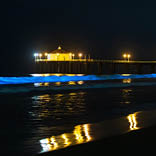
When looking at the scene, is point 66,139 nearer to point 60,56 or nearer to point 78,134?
point 78,134

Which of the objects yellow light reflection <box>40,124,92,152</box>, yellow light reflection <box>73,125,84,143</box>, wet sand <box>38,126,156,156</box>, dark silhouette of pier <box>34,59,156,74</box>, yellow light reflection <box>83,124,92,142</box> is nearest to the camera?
wet sand <box>38,126,156,156</box>

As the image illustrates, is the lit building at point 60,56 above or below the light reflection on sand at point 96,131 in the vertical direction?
above

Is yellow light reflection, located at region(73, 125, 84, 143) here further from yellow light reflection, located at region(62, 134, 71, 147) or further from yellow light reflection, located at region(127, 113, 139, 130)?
yellow light reflection, located at region(127, 113, 139, 130)

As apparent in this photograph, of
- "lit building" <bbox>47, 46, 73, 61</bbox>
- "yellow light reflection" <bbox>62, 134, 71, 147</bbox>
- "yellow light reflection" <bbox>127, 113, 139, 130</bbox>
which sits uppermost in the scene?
"lit building" <bbox>47, 46, 73, 61</bbox>

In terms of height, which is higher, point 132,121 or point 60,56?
point 60,56

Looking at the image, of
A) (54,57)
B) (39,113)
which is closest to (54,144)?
(39,113)

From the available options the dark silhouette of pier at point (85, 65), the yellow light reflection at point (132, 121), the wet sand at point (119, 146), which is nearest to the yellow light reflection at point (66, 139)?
the wet sand at point (119, 146)

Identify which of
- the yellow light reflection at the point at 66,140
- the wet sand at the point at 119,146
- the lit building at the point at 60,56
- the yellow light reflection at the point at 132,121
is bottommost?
the yellow light reflection at the point at 132,121

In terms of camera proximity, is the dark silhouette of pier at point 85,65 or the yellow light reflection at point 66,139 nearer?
the yellow light reflection at point 66,139

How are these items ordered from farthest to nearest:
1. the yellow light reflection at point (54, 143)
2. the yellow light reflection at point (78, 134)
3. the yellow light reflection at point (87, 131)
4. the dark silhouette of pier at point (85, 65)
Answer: the dark silhouette of pier at point (85, 65) < the yellow light reflection at point (87, 131) < the yellow light reflection at point (78, 134) < the yellow light reflection at point (54, 143)

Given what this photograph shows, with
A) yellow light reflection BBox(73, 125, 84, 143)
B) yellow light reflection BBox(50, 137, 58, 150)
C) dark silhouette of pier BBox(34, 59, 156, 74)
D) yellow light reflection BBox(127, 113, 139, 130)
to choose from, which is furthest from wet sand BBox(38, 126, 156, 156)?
dark silhouette of pier BBox(34, 59, 156, 74)

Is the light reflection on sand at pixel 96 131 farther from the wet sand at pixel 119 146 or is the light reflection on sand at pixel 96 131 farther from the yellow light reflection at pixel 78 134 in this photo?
the wet sand at pixel 119 146

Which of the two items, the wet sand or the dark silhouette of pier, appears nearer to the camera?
the wet sand

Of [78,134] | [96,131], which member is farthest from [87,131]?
[78,134]
